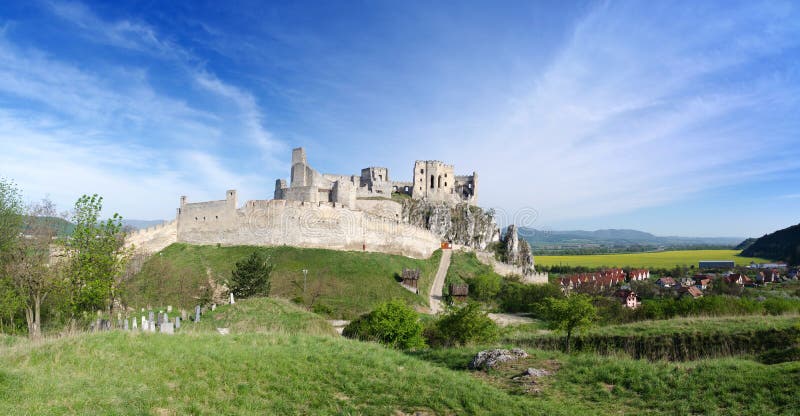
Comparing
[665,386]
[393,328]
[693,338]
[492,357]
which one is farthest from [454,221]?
[665,386]

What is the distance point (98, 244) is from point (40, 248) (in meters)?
7.76

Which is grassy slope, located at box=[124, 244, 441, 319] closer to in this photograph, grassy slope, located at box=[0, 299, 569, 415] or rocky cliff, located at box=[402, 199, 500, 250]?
grassy slope, located at box=[0, 299, 569, 415]

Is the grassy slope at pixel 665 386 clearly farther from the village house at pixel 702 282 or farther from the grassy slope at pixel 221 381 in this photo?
the village house at pixel 702 282

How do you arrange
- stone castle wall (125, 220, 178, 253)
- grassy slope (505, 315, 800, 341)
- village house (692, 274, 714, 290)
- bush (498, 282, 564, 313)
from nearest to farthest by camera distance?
grassy slope (505, 315, 800, 341), stone castle wall (125, 220, 178, 253), bush (498, 282, 564, 313), village house (692, 274, 714, 290)

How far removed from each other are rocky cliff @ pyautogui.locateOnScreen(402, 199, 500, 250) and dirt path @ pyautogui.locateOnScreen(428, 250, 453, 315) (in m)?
12.3

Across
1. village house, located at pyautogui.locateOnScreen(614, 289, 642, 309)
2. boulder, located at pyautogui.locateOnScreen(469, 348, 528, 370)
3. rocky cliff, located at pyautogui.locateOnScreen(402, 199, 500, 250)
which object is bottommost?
village house, located at pyautogui.locateOnScreen(614, 289, 642, 309)

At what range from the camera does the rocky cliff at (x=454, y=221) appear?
266 ft

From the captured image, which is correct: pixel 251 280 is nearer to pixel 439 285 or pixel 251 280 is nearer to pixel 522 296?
pixel 439 285

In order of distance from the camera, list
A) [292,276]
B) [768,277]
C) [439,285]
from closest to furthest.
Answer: [292,276]
[439,285]
[768,277]

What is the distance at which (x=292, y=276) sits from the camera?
43281 mm

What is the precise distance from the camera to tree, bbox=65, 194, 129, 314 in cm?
2047

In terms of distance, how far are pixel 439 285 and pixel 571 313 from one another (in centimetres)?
3863

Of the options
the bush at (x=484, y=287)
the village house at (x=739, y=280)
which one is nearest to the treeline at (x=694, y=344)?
the bush at (x=484, y=287)

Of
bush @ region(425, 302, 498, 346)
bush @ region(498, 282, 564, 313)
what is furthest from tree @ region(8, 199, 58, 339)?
bush @ region(498, 282, 564, 313)
